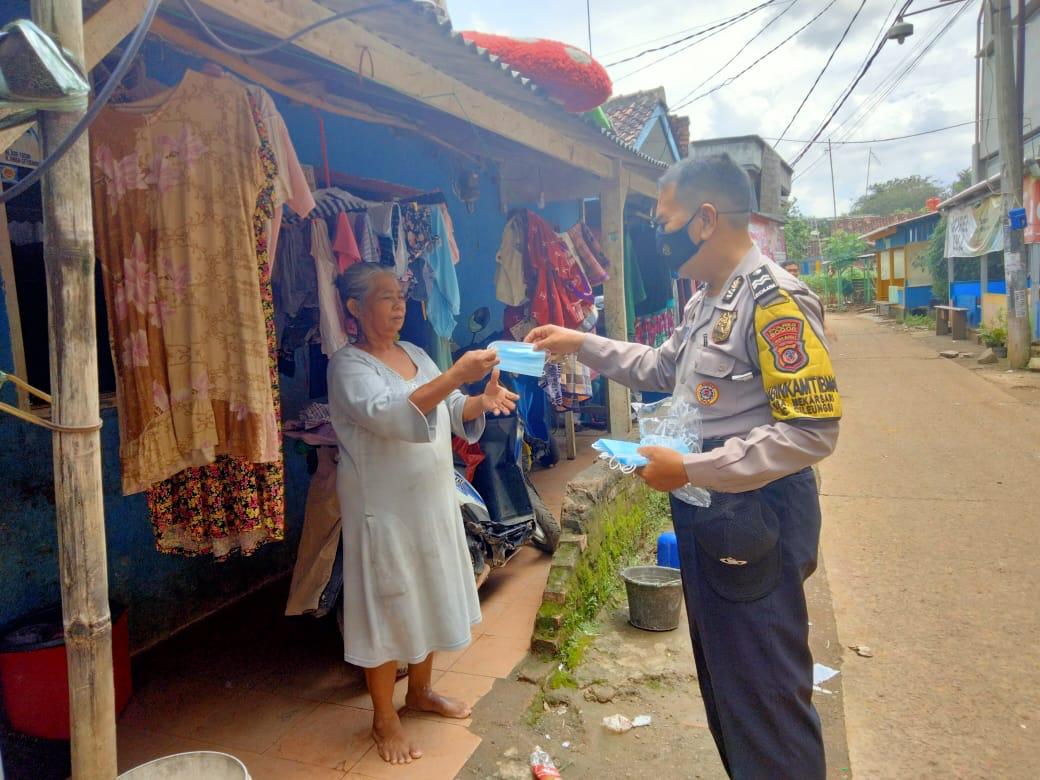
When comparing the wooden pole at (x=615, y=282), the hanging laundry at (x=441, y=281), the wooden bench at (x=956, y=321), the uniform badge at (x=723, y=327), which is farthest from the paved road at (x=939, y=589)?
the wooden bench at (x=956, y=321)

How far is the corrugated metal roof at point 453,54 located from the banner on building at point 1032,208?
33.1 ft

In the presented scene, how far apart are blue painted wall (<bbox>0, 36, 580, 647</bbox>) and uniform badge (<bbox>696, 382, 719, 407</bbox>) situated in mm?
2751

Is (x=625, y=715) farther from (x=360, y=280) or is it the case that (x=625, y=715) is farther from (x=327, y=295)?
(x=327, y=295)

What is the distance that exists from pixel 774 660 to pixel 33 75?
7.08ft

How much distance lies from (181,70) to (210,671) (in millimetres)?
2988

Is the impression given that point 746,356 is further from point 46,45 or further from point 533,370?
point 46,45

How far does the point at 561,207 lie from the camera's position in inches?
296

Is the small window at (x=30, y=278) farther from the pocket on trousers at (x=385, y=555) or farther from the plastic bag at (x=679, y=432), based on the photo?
the plastic bag at (x=679, y=432)

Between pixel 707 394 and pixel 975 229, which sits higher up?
pixel 975 229

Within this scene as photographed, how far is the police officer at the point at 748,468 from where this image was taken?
1.81 metres

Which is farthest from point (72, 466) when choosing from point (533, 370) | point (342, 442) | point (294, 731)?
point (294, 731)

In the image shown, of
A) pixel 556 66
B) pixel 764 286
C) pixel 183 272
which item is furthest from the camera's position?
pixel 556 66

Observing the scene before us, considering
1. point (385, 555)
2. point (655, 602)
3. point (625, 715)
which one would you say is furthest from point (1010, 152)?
point (385, 555)

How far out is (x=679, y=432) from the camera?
2043 millimetres
